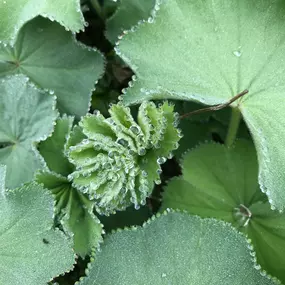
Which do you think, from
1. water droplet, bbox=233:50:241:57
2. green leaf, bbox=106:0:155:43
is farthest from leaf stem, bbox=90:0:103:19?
water droplet, bbox=233:50:241:57

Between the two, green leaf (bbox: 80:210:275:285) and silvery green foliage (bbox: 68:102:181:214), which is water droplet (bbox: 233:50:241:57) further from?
green leaf (bbox: 80:210:275:285)

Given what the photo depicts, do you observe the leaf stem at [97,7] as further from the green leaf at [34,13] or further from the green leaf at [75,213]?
the green leaf at [75,213]

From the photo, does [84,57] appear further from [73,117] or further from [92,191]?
[92,191]

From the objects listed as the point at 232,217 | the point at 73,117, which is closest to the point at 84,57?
the point at 73,117

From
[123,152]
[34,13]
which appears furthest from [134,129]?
[34,13]

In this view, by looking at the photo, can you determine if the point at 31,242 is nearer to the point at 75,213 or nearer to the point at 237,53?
the point at 75,213
